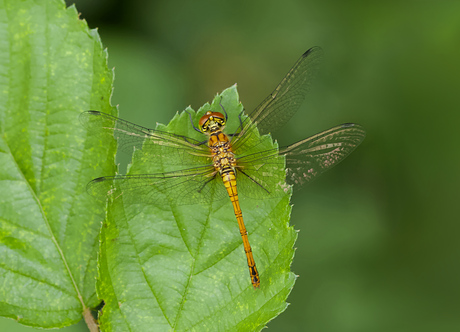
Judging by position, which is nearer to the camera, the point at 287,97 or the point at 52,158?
the point at 52,158

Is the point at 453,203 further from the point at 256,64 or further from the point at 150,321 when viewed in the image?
the point at 150,321

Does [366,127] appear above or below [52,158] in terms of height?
above

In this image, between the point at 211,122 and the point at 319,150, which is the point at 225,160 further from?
the point at 319,150

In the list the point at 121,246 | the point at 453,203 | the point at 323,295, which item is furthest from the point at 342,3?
the point at 121,246

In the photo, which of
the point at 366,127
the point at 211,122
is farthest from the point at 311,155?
the point at 366,127

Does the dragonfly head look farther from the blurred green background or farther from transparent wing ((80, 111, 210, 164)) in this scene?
the blurred green background
